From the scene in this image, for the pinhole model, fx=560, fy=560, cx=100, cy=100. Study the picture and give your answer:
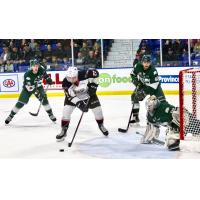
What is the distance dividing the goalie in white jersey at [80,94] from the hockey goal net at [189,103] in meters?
0.57

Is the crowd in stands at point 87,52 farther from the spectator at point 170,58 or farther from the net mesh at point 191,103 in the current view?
the net mesh at point 191,103

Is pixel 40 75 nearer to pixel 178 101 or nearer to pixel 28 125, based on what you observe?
pixel 28 125

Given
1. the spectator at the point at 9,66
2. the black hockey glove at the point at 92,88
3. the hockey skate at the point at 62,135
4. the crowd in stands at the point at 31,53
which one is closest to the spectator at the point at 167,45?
the black hockey glove at the point at 92,88

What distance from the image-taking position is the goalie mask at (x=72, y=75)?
4.02 m

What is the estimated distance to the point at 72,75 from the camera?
158 inches

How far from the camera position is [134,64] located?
4293 mm

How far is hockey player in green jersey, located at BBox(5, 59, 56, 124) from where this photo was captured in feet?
13.7

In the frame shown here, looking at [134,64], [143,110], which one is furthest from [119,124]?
[134,64]

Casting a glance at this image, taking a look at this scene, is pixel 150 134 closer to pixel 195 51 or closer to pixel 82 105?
pixel 82 105

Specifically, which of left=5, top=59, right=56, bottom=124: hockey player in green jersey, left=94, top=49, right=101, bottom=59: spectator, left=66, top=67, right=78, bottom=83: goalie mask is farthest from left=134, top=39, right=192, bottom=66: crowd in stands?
left=5, top=59, right=56, bottom=124: hockey player in green jersey

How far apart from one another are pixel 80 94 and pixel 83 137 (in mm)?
346

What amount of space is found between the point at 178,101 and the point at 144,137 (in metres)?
0.35

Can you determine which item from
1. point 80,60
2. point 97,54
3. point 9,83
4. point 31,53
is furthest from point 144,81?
point 9,83
